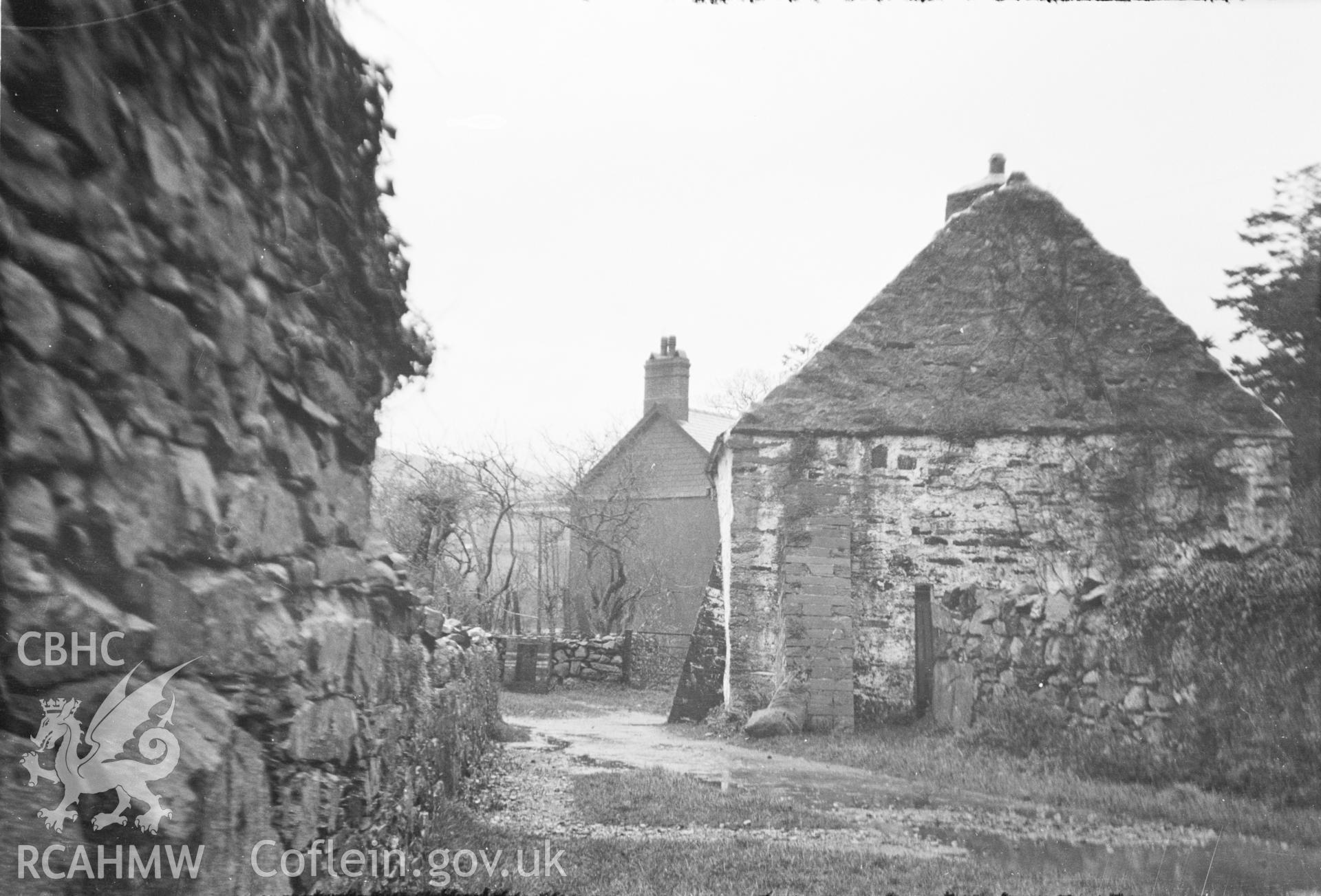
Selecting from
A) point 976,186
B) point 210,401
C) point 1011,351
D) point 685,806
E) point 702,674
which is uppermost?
point 976,186

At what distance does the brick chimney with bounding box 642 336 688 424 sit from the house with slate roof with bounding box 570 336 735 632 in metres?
7.98

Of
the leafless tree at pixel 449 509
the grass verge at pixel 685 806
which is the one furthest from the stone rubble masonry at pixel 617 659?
the grass verge at pixel 685 806

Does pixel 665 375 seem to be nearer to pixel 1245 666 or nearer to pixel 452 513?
pixel 452 513

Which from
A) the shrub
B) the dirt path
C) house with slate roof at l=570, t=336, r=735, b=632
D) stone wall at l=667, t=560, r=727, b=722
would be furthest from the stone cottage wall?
house with slate roof at l=570, t=336, r=735, b=632

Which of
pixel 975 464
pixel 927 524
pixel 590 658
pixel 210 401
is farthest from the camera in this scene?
pixel 590 658

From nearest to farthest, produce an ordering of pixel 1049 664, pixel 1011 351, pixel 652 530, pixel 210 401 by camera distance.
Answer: pixel 210 401 < pixel 1049 664 < pixel 1011 351 < pixel 652 530

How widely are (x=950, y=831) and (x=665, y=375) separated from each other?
2949 mm

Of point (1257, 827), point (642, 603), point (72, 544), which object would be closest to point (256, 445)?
point (72, 544)

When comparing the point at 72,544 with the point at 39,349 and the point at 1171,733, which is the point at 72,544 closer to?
the point at 39,349

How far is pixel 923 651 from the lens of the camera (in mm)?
7387

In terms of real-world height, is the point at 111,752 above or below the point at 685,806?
above

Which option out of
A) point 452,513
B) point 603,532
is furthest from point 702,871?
point 603,532

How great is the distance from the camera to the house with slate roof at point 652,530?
16.2 m

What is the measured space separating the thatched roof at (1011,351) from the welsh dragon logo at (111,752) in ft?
20.2
